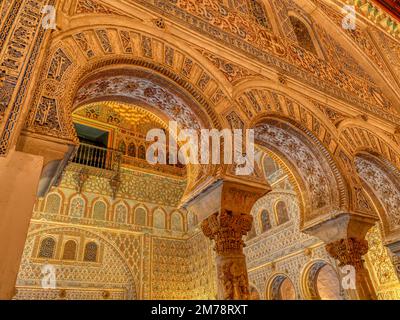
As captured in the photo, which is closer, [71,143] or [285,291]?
[71,143]

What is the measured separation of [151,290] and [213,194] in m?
6.37

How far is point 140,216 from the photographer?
985 centimetres

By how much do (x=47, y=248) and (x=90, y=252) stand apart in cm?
105

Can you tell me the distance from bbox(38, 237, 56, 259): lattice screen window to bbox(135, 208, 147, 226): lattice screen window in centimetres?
235

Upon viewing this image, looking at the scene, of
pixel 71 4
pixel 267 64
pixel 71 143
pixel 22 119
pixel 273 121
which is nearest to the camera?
pixel 22 119

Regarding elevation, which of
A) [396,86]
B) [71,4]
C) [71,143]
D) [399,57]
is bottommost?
[71,143]

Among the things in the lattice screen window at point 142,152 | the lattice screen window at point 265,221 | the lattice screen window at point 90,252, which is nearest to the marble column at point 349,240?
the lattice screen window at point 265,221

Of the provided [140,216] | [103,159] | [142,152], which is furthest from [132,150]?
[140,216]

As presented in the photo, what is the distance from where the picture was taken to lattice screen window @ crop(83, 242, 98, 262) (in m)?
8.45

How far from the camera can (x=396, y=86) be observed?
23.4 ft

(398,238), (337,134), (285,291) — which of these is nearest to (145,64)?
(337,134)

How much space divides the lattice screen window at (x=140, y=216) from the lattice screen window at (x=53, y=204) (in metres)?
2.21

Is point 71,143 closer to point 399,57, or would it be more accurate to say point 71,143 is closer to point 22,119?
point 22,119

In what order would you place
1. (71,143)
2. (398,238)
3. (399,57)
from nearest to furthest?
(71,143) → (398,238) → (399,57)
